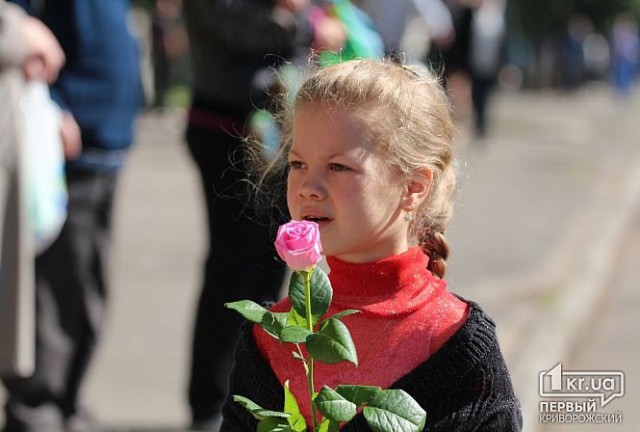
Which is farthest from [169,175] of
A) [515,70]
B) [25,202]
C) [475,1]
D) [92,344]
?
[515,70]

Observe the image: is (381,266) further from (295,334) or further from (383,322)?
(295,334)

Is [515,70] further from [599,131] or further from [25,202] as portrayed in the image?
[25,202]

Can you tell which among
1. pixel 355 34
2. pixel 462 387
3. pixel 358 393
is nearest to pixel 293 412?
pixel 358 393

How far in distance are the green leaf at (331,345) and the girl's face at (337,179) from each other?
1.02ft

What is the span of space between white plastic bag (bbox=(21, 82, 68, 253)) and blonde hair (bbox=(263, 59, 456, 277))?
1.35m

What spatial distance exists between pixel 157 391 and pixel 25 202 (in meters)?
2.12

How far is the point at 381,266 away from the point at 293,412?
320 millimetres

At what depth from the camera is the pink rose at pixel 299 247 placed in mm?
1911

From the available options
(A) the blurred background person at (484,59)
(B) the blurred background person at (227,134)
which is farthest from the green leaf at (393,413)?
(A) the blurred background person at (484,59)

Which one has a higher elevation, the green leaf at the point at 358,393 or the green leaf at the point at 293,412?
the green leaf at the point at 358,393

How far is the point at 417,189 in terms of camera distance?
2.30m

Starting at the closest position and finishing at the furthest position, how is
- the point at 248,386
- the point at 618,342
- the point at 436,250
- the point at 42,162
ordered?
the point at 248,386 < the point at 436,250 < the point at 42,162 < the point at 618,342

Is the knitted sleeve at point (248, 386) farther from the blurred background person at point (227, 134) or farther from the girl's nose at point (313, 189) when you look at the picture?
the blurred background person at point (227, 134)

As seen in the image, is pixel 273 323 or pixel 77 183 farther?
pixel 77 183
